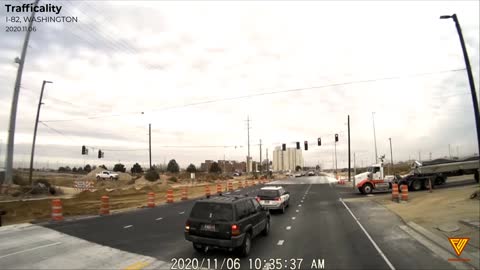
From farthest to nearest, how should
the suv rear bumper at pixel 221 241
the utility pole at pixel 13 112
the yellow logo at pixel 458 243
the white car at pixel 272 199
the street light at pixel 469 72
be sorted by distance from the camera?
the utility pole at pixel 13 112 → the white car at pixel 272 199 → the street light at pixel 469 72 → the yellow logo at pixel 458 243 → the suv rear bumper at pixel 221 241

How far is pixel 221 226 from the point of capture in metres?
10.4

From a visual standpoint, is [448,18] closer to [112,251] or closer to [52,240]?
[112,251]

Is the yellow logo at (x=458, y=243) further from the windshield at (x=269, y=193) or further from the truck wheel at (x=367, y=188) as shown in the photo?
the truck wheel at (x=367, y=188)

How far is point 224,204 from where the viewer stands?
1099 cm

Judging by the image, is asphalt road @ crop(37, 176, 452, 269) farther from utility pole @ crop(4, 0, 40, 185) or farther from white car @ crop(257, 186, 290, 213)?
utility pole @ crop(4, 0, 40, 185)

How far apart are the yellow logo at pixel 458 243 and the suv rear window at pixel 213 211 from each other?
274 inches

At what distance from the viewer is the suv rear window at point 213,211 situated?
10719 mm

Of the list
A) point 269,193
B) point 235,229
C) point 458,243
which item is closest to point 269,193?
point 269,193

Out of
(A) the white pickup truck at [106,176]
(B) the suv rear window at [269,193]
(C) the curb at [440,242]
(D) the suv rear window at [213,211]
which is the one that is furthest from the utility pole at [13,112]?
(A) the white pickup truck at [106,176]

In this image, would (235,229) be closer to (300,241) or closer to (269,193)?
(300,241)

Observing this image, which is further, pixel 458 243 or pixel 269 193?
pixel 269 193

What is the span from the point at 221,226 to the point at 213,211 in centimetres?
65

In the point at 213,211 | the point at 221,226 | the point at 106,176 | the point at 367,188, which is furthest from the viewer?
the point at 106,176

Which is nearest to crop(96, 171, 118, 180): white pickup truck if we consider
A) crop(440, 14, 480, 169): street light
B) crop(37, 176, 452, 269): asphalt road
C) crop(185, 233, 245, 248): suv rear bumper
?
crop(37, 176, 452, 269): asphalt road
